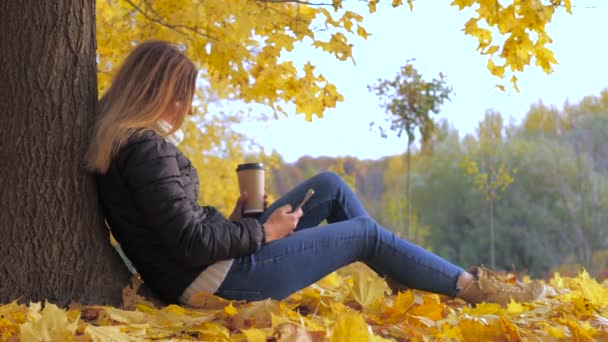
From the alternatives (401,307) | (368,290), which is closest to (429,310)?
(401,307)

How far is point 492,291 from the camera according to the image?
2.71 meters

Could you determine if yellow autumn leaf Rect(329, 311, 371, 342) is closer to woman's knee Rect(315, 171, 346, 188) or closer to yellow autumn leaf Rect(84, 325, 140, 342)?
yellow autumn leaf Rect(84, 325, 140, 342)

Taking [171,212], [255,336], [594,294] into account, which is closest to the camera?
[255,336]

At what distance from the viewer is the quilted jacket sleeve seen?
2.27 meters

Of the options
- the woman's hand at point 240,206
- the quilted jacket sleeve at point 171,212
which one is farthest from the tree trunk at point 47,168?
the woman's hand at point 240,206

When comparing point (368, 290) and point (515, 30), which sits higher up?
point (515, 30)

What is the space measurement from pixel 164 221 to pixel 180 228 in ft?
0.18

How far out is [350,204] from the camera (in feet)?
9.92

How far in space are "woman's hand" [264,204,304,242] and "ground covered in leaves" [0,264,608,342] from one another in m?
0.26

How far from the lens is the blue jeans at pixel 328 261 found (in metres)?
2.43

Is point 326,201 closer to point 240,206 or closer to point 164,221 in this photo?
point 240,206

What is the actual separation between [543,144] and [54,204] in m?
17.4

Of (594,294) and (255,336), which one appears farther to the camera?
(594,294)

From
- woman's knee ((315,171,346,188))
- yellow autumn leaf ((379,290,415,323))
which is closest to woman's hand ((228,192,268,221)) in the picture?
woman's knee ((315,171,346,188))
